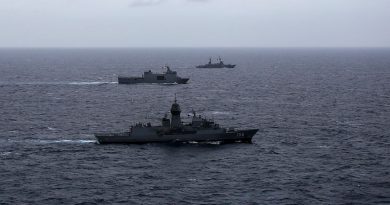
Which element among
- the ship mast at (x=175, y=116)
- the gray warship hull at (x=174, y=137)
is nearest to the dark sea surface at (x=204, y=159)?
the gray warship hull at (x=174, y=137)

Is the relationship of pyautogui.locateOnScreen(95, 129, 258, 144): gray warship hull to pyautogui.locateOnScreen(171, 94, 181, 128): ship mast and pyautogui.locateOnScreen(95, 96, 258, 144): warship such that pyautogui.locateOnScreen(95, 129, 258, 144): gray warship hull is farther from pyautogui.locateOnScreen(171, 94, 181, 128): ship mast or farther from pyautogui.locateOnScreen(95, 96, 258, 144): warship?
pyautogui.locateOnScreen(171, 94, 181, 128): ship mast

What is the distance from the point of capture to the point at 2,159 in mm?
88438

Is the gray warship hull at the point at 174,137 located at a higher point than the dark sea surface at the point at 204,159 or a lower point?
higher

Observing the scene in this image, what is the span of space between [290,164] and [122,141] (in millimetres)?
32010

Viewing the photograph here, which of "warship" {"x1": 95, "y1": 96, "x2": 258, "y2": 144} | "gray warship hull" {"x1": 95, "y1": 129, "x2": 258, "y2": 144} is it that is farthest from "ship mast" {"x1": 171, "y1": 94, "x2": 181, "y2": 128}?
"gray warship hull" {"x1": 95, "y1": 129, "x2": 258, "y2": 144}

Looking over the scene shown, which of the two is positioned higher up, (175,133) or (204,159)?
(175,133)

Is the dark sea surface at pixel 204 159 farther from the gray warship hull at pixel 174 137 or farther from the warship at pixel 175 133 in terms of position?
the warship at pixel 175 133

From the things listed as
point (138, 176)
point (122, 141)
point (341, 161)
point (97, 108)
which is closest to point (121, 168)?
point (138, 176)

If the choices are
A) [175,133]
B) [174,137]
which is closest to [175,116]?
[175,133]

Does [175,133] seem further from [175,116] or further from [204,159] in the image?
[204,159]

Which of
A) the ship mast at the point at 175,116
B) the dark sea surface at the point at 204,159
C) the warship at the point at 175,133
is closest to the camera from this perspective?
the dark sea surface at the point at 204,159

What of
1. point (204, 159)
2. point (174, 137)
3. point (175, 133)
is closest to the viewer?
point (204, 159)

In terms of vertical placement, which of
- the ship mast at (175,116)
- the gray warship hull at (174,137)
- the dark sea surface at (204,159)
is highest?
the ship mast at (175,116)

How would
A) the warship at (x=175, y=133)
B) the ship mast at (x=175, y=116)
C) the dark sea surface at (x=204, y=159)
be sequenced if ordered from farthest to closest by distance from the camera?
the ship mast at (x=175, y=116)
the warship at (x=175, y=133)
the dark sea surface at (x=204, y=159)
